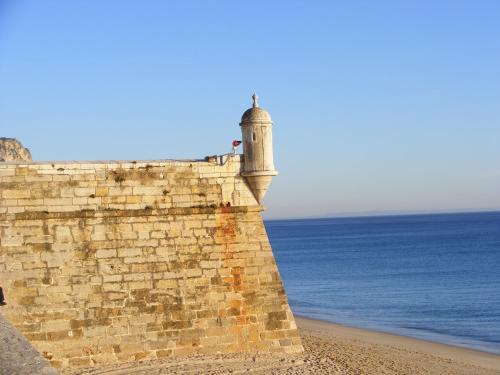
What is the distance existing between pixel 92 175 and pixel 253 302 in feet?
13.8

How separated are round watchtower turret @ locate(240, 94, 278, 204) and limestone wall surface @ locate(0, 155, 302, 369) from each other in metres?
0.26

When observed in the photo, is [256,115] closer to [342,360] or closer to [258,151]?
[258,151]

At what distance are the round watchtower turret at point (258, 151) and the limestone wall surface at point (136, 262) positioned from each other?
0.26 m

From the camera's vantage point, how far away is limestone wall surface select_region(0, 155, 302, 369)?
13352mm

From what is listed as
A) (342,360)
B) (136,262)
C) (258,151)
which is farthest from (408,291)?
(136,262)

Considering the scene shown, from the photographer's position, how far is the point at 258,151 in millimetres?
14820

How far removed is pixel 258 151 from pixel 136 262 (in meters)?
3.46

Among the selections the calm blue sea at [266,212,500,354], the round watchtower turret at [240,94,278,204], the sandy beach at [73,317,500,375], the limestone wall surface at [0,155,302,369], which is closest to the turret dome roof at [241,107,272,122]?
the round watchtower turret at [240,94,278,204]

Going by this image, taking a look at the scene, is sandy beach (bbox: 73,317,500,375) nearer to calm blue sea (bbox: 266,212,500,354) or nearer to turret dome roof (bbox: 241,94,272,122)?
calm blue sea (bbox: 266,212,500,354)

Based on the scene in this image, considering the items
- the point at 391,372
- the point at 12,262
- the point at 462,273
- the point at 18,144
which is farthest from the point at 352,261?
the point at 12,262

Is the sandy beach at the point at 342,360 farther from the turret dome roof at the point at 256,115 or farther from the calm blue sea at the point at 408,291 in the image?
the turret dome roof at the point at 256,115

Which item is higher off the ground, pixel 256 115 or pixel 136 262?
pixel 256 115

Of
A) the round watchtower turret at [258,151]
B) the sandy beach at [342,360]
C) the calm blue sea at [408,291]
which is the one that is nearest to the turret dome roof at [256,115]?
the round watchtower turret at [258,151]

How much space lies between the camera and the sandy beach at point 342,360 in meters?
13.2
